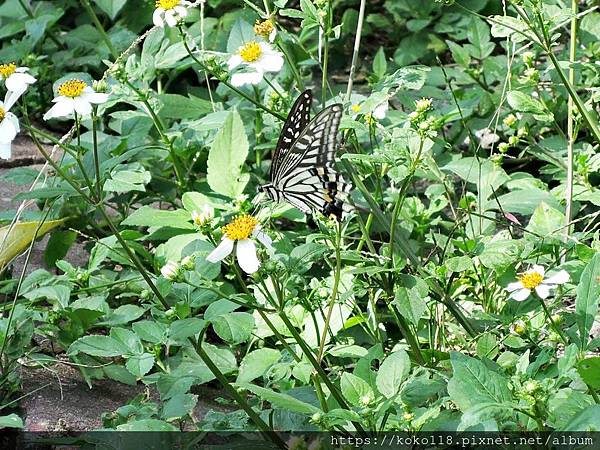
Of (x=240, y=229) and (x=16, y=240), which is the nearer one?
(x=240, y=229)

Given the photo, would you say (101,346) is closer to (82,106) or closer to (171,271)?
(171,271)

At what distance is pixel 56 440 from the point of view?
207 cm

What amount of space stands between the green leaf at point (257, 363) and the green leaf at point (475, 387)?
58cm

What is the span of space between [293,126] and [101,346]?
2.25 ft

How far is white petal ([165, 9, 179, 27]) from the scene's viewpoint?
2260mm

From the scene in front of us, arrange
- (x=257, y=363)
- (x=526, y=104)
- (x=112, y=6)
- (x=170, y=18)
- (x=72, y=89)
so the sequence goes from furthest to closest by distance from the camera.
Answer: (x=112, y=6) → (x=526, y=104) → (x=170, y=18) → (x=257, y=363) → (x=72, y=89)

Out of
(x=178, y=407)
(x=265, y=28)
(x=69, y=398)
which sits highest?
(x=265, y=28)

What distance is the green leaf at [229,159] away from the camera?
2.69m

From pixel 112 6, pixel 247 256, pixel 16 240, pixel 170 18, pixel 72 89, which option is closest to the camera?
pixel 247 256

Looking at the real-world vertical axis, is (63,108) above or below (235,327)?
above

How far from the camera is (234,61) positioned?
230cm

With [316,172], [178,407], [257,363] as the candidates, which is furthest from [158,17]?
[178,407]

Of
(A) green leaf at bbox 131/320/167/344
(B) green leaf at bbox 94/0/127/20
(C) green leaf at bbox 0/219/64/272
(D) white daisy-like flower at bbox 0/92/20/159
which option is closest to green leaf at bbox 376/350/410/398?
(A) green leaf at bbox 131/320/167/344

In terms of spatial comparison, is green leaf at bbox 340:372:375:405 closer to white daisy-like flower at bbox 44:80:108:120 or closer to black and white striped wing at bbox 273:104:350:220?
black and white striped wing at bbox 273:104:350:220
